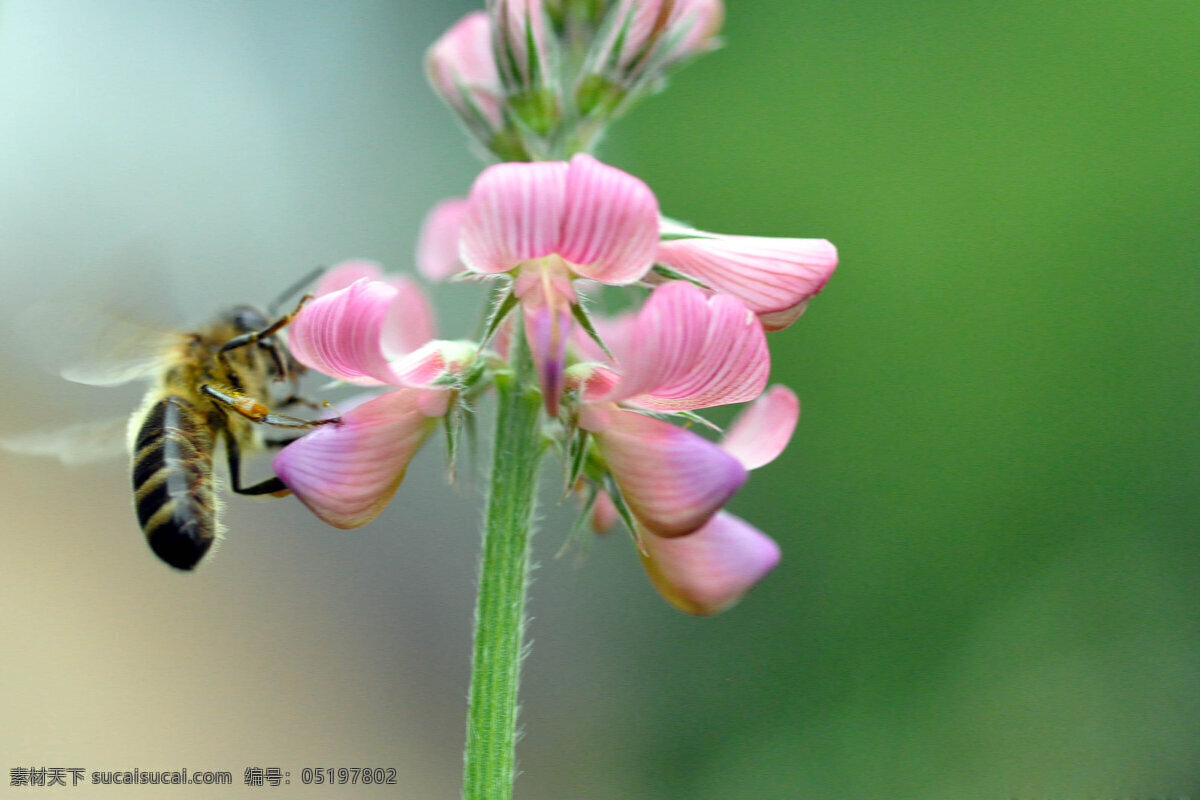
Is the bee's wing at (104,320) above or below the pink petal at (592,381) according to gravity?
above

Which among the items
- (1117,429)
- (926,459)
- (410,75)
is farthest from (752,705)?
(410,75)

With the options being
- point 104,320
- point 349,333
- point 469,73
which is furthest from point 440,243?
point 349,333

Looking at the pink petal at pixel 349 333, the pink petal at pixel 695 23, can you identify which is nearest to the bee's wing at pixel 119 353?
the pink petal at pixel 349 333

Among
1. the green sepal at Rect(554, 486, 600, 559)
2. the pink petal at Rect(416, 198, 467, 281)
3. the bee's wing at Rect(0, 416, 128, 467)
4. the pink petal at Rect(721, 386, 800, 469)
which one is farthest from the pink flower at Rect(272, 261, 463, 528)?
the bee's wing at Rect(0, 416, 128, 467)

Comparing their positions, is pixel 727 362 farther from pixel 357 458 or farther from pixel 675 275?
pixel 357 458

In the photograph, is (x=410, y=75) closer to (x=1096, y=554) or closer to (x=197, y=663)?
(x=197, y=663)

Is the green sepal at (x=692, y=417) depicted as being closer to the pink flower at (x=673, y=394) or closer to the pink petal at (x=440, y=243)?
the pink flower at (x=673, y=394)
